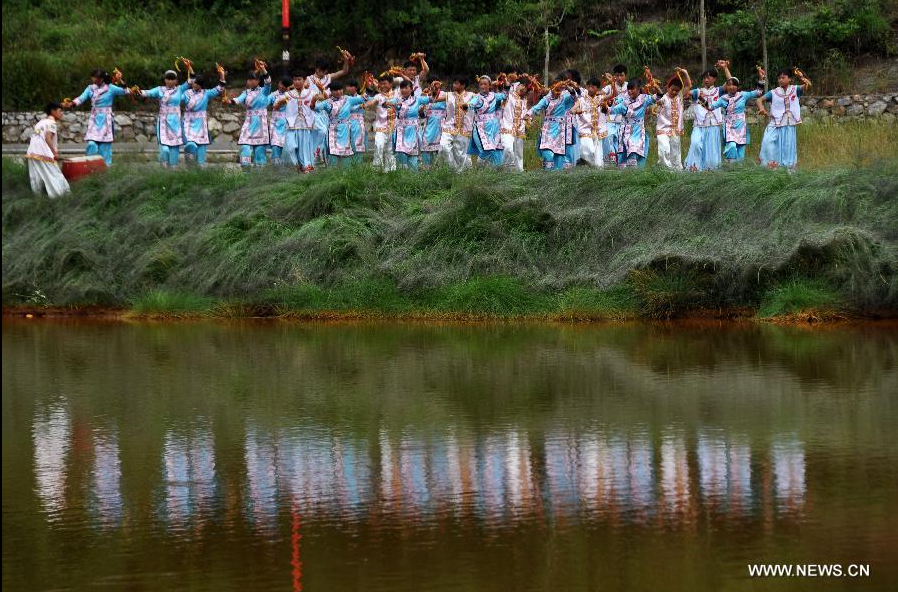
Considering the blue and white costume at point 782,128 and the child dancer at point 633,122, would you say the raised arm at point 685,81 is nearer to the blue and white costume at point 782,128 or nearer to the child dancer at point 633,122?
the child dancer at point 633,122

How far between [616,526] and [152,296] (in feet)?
31.7

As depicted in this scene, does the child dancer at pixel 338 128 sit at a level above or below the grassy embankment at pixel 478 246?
above

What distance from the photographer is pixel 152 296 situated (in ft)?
51.5

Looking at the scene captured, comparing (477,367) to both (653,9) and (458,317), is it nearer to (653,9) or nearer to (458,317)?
(458,317)

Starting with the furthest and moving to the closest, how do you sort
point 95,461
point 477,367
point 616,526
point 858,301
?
1. point 858,301
2. point 477,367
3. point 95,461
4. point 616,526

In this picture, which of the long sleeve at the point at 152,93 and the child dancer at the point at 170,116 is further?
the child dancer at the point at 170,116

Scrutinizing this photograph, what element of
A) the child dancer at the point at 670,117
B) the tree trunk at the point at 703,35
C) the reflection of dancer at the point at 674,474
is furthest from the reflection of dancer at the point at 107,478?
the tree trunk at the point at 703,35

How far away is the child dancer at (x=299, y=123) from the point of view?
764 inches

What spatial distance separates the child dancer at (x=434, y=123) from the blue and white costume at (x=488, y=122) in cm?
52

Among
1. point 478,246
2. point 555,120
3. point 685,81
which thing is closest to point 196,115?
point 555,120

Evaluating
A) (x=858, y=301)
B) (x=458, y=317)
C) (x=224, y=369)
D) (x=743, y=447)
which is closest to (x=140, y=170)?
(x=458, y=317)

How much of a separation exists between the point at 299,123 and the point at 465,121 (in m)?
2.38

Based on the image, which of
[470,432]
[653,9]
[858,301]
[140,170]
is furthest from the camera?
[653,9]

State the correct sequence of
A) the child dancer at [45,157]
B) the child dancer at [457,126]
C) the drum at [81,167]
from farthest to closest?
1. the child dancer at [457,126]
2. the drum at [81,167]
3. the child dancer at [45,157]
